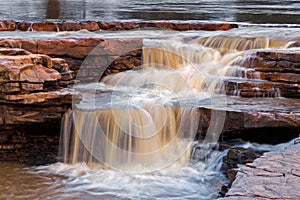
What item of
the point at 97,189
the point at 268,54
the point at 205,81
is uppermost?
the point at 268,54

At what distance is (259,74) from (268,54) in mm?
335

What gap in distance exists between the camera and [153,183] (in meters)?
5.69

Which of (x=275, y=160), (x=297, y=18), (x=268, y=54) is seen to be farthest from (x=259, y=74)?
(x=297, y=18)

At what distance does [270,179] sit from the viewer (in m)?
3.18

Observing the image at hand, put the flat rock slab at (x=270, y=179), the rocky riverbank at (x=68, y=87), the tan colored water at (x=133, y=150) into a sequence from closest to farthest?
the flat rock slab at (x=270, y=179) < the tan colored water at (x=133, y=150) < the rocky riverbank at (x=68, y=87)

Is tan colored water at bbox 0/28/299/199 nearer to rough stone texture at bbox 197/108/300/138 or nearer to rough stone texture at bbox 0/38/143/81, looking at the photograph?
rough stone texture at bbox 197/108/300/138

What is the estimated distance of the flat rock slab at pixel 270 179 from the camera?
2.91 meters

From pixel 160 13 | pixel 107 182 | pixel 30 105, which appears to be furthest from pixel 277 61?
pixel 160 13

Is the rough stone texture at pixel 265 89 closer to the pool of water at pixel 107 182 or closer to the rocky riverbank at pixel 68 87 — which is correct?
the rocky riverbank at pixel 68 87

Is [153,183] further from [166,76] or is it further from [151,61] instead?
[151,61]

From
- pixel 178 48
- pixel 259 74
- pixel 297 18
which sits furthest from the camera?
pixel 297 18

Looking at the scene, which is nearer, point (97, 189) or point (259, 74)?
point (97, 189)

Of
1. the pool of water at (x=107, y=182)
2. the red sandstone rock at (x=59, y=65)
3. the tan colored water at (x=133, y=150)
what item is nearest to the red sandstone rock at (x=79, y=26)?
the tan colored water at (x=133, y=150)

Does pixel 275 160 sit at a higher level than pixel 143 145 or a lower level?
higher
